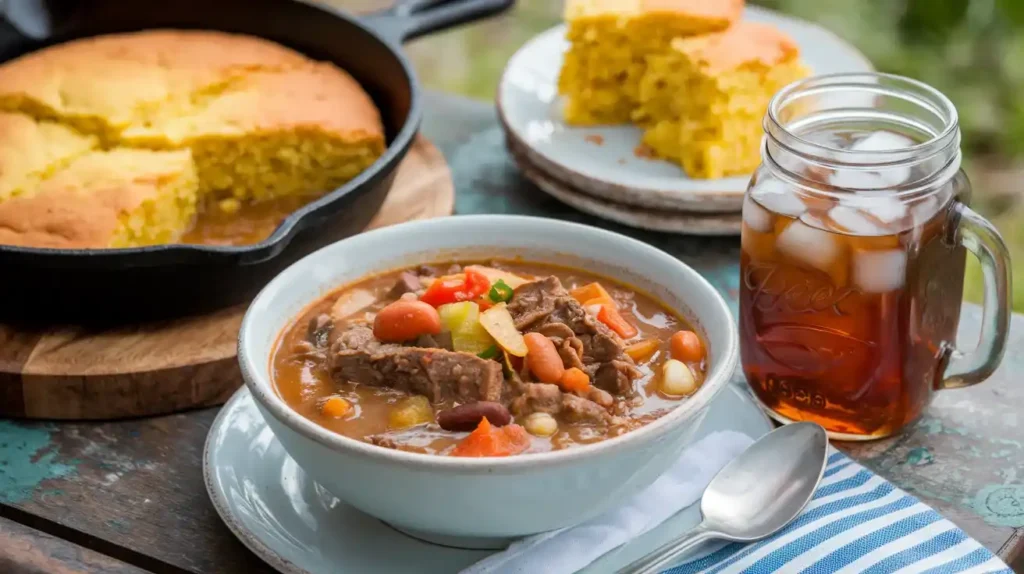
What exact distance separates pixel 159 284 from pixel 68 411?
0.35 m

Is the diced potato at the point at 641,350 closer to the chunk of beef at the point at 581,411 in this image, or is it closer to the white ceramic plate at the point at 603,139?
the chunk of beef at the point at 581,411

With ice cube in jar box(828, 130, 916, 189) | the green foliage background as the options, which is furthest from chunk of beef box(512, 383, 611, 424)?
the green foliage background

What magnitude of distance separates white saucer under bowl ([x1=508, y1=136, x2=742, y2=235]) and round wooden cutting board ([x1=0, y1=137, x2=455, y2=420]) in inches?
43.9

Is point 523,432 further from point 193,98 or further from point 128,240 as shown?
point 193,98

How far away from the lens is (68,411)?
269 centimetres

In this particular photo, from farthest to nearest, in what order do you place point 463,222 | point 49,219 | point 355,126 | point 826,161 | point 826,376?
point 355,126, point 49,219, point 463,222, point 826,376, point 826,161

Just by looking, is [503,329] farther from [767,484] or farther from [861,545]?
[861,545]

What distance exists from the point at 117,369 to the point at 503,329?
39.0 inches

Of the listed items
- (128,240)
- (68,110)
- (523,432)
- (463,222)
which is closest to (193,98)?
(68,110)

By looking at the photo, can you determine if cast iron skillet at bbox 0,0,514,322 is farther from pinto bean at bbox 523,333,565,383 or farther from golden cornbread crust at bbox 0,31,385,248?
pinto bean at bbox 523,333,565,383

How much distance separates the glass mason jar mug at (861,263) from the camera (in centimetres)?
233

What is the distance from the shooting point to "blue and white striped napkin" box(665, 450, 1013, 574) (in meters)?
2.08

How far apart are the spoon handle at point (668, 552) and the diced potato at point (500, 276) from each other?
0.65m

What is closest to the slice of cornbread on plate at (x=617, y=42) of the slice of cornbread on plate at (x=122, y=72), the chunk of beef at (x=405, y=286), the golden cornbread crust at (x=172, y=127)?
the golden cornbread crust at (x=172, y=127)
